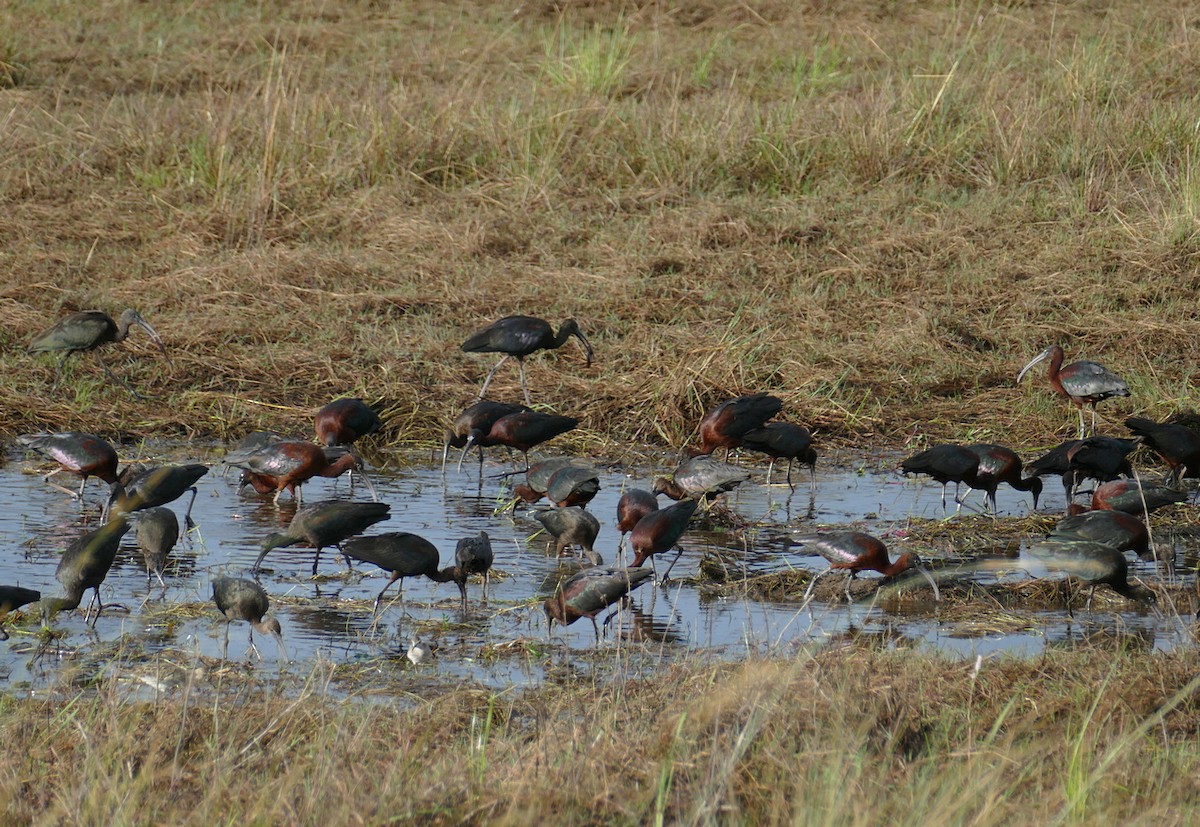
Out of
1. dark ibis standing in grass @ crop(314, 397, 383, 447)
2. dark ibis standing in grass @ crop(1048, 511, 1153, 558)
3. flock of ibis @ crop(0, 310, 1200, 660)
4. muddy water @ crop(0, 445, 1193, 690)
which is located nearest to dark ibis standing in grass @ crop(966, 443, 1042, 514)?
flock of ibis @ crop(0, 310, 1200, 660)

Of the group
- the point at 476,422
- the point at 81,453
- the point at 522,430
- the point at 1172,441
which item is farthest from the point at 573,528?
the point at 1172,441

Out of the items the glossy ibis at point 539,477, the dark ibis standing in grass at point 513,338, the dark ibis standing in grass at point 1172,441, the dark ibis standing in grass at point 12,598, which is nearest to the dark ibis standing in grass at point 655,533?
the glossy ibis at point 539,477

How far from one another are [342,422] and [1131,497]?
11.8ft

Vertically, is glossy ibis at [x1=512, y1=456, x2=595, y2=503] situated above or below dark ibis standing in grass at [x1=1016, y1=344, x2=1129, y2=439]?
below

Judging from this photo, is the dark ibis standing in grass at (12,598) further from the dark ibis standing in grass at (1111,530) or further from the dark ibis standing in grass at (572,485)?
the dark ibis standing in grass at (1111,530)

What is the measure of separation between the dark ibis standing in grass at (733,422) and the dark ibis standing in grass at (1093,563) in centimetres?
201

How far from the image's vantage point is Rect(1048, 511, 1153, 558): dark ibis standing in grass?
620 centimetres

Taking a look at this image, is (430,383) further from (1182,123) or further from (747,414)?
(1182,123)

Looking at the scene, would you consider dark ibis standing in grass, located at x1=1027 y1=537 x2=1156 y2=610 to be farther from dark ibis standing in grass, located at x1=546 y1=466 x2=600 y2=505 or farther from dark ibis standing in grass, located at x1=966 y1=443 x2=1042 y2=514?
dark ibis standing in grass, located at x1=546 y1=466 x2=600 y2=505

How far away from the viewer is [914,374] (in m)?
9.44

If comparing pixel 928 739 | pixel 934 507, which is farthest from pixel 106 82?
pixel 928 739

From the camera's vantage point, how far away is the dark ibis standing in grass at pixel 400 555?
5.88 meters

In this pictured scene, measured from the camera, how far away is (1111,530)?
621cm

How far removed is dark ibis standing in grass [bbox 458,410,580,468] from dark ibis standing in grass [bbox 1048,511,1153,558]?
8.47 ft
